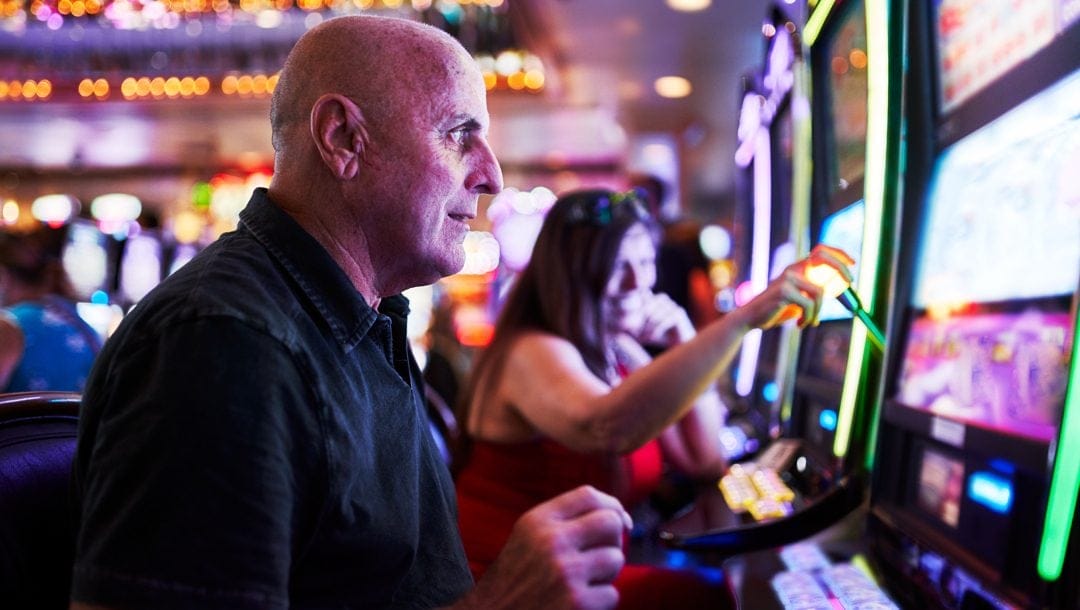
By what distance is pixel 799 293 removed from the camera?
141cm

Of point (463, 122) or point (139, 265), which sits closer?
point (463, 122)

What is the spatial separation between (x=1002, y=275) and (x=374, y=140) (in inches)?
31.6

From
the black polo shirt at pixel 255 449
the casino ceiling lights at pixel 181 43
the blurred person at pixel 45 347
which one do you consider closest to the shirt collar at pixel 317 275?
the black polo shirt at pixel 255 449

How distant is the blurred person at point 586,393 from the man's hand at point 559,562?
0.73 m

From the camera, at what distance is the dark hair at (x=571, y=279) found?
2078mm

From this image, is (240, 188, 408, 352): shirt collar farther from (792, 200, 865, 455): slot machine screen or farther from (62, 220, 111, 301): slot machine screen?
(62, 220, 111, 301): slot machine screen

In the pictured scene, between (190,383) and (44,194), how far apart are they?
489 inches

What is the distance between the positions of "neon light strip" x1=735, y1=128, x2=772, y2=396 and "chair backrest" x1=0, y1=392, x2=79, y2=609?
2.27m

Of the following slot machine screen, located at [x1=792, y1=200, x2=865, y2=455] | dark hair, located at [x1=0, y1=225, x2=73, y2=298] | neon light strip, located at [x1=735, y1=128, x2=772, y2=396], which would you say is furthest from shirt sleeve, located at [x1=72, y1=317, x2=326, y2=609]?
dark hair, located at [x1=0, y1=225, x2=73, y2=298]

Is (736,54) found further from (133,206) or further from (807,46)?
(133,206)

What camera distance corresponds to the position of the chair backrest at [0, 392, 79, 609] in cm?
89

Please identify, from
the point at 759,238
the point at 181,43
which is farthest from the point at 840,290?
the point at 181,43

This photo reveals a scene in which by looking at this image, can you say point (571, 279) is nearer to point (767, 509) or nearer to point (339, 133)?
point (767, 509)

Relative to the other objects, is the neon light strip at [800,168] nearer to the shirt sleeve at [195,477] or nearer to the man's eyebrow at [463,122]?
the man's eyebrow at [463,122]
